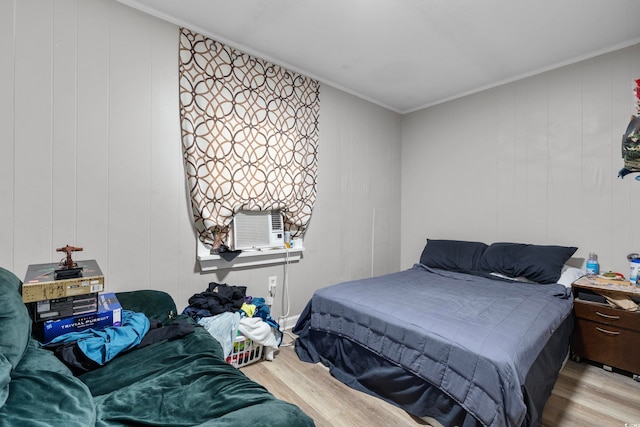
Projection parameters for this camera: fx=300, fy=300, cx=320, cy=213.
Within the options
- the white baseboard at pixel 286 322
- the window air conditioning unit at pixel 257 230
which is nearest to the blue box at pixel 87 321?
the window air conditioning unit at pixel 257 230

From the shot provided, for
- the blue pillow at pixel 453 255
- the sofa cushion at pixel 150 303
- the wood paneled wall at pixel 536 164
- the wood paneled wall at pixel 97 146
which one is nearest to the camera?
the wood paneled wall at pixel 97 146

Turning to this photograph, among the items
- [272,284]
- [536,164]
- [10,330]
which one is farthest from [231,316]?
[536,164]

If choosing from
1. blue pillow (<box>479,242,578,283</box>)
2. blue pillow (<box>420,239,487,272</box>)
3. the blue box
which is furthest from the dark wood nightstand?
the blue box

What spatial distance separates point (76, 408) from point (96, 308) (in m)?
0.72

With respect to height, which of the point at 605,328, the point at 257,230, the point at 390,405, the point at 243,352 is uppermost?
the point at 257,230

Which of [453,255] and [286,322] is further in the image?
[453,255]

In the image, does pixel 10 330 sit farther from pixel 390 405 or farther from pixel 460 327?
pixel 460 327

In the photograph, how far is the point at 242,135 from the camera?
8.33 ft

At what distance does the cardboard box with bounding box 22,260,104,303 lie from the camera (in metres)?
1.40

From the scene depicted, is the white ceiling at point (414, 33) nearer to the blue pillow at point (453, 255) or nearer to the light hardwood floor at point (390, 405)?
the blue pillow at point (453, 255)

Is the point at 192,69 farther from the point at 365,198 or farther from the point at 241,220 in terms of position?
the point at 365,198

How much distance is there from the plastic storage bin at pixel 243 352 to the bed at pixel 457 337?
1.19 ft

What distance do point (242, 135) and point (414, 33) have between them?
Answer: 1.59 m

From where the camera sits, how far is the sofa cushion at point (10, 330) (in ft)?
3.12
